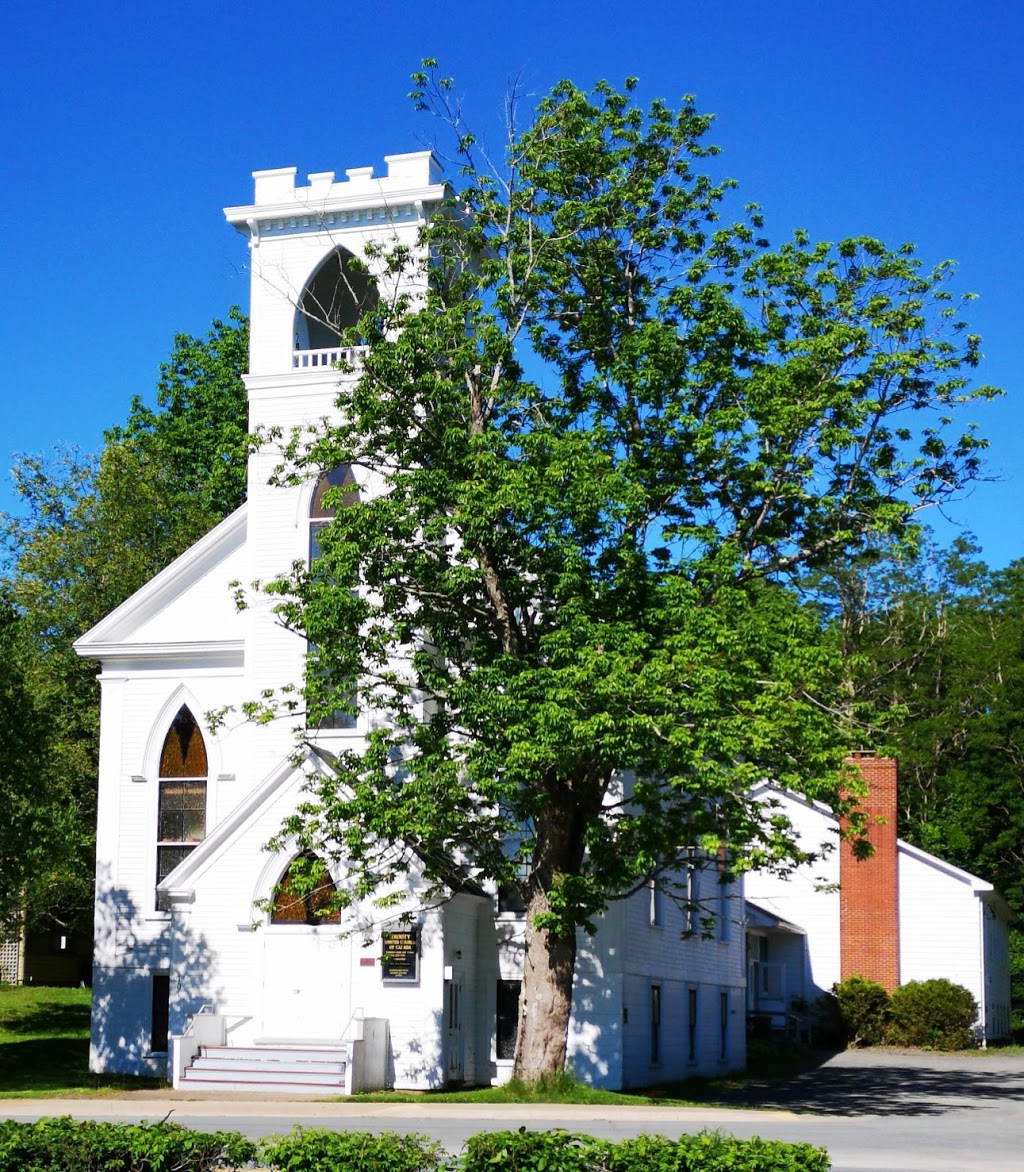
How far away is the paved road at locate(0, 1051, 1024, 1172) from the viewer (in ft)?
61.6

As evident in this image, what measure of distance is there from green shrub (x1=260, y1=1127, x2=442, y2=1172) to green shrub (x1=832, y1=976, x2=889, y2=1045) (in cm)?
3441

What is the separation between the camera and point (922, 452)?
27594mm

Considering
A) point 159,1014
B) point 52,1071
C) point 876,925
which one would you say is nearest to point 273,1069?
point 159,1014

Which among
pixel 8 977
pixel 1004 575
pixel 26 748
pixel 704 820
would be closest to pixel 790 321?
pixel 704 820

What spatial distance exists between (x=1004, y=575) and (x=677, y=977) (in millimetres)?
46689

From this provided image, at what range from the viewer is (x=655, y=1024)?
32.6 meters

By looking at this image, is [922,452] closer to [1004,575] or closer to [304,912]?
[304,912]

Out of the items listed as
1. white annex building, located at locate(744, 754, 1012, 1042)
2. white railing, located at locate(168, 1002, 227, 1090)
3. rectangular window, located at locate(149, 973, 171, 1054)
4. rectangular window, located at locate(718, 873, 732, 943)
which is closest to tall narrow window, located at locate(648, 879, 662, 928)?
rectangular window, located at locate(718, 873, 732, 943)

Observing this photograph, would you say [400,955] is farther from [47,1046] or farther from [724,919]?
[47,1046]

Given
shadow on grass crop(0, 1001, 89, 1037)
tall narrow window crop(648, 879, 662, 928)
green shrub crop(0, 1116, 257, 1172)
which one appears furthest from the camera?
shadow on grass crop(0, 1001, 89, 1037)

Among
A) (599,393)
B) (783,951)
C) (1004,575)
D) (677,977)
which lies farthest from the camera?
(1004,575)

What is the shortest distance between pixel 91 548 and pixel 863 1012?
87.2 ft

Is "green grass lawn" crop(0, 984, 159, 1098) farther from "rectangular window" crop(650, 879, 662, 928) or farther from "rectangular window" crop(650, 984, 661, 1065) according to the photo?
"rectangular window" crop(650, 879, 662, 928)

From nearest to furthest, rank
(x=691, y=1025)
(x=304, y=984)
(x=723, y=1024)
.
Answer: (x=304, y=984) → (x=691, y=1025) → (x=723, y=1024)
